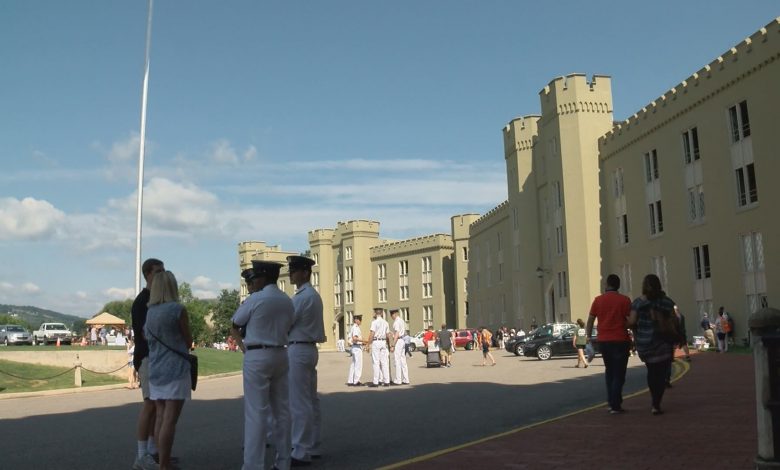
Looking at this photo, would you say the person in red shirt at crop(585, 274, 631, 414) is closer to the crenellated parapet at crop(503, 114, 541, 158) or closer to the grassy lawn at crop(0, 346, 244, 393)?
the grassy lawn at crop(0, 346, 244, 393)

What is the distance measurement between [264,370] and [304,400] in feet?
4.24

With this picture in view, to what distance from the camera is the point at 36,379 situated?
2488 centimetres

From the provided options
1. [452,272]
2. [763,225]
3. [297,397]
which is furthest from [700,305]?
[452,272]

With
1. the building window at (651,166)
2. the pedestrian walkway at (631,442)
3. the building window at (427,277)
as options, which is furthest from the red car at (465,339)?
the pedestrian walkway at (631,442)

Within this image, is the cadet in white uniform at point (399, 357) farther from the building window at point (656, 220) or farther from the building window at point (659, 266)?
the building window at point (656, 220)

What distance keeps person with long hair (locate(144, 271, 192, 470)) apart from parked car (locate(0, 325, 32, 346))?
45511mm

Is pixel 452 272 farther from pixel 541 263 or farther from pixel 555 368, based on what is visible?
pixel 555 368

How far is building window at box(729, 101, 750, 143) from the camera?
108 ft

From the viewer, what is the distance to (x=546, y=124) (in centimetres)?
4994

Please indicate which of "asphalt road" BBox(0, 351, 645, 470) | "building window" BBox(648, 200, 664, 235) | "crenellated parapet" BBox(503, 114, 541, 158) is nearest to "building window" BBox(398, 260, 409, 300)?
"crenellated parapet" BBox(503, 114, 541, 158)

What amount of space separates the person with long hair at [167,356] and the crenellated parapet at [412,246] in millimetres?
73849

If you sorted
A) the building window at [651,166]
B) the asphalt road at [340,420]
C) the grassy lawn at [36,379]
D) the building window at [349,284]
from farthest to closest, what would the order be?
the building window at [349,284]
the building window at [651,166]
the grassy lawn at [36,379]
the asphalt road at [340,420]

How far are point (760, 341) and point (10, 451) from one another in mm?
8534

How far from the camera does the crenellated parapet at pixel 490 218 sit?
64.1 metres
